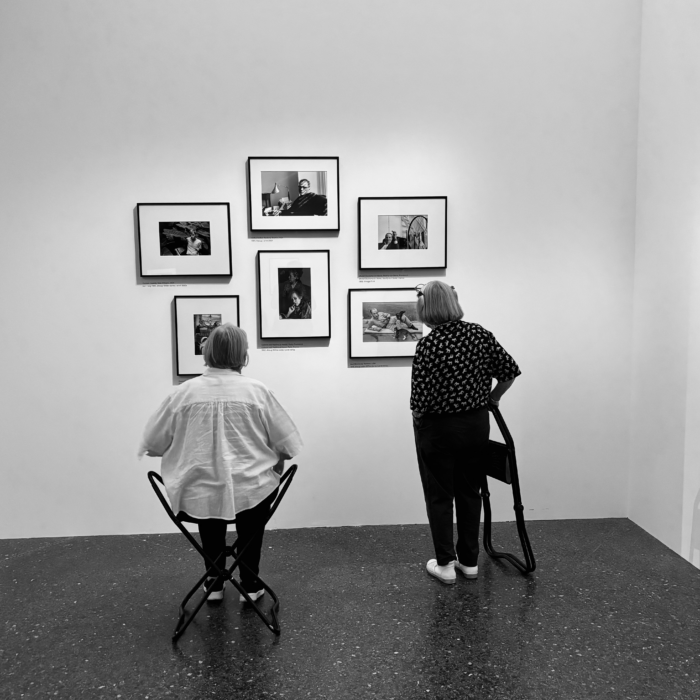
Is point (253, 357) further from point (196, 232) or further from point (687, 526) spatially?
point (687, 526)

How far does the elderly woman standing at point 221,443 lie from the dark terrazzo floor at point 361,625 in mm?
Answer: 504

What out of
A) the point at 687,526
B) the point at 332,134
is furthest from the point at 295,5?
the point at 687,526

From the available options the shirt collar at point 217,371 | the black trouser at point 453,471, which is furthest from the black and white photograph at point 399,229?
the shirt collar at point 217,371

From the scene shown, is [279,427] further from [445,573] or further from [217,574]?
[445,573]

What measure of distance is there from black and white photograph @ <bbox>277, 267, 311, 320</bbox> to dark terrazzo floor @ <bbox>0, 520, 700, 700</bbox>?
152 centimetres

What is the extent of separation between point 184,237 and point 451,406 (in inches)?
83.6

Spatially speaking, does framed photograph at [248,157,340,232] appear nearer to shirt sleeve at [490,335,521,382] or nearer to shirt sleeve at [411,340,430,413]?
shirt sleeve at [411,340,430,413]

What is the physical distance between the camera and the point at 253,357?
4090mm

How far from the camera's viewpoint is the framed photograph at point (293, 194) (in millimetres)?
4000

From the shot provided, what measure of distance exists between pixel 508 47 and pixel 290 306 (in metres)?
2.26

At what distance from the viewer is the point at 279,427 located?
286 cm

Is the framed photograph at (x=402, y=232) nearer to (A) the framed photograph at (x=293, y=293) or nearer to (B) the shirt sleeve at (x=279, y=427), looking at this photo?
(A) the framed photograph at (x=293, y=293)

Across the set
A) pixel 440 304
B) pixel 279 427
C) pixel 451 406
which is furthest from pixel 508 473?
pixel 279 427

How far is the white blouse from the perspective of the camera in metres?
2.75
